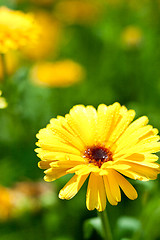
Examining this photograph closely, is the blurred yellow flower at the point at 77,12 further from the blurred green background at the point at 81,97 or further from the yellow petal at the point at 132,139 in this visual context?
the yellow petal at the point at 132,139

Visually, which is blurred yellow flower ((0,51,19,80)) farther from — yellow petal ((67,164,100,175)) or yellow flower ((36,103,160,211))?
yellow petal ((67,164,100,175))

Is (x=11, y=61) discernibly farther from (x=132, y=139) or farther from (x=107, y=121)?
(x=132, y=139)

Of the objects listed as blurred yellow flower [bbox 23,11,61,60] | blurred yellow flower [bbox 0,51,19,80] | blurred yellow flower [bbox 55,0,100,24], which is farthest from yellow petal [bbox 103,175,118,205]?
blurred yellow flower [bbox 55,0,100,24]

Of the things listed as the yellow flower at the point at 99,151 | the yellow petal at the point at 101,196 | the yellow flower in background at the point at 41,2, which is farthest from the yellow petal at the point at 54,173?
the yellow flower in background at the point at 41,2

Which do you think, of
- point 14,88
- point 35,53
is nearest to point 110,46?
point 35,53

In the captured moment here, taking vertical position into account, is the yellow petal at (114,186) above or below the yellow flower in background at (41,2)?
below

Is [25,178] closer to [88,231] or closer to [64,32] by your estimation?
[88,231]
